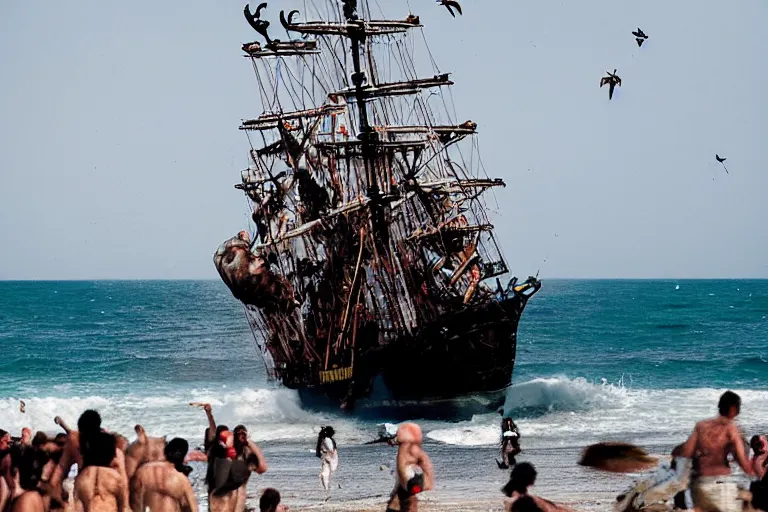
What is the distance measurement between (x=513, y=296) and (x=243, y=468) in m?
33.1

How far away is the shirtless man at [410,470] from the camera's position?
1280 centimetres

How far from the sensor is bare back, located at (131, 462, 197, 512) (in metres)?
12.1

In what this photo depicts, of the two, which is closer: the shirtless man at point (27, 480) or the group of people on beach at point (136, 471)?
the shirtless man at point (27, 480)

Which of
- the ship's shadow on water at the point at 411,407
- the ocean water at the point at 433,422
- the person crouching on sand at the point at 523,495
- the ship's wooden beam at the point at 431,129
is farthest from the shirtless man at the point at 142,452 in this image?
the ship's wooden beam at the point at 431,129

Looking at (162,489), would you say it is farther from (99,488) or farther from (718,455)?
(718,455)

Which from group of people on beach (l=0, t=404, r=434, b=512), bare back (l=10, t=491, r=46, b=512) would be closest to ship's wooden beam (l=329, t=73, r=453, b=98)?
group of people on beach (l=0, t=404, r=434, b=512)

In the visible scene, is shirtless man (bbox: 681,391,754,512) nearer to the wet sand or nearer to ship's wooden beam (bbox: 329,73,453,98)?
the wet sand

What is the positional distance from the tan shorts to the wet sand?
7.94 metres

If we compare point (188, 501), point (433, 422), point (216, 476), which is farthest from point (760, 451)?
point (433, 422)

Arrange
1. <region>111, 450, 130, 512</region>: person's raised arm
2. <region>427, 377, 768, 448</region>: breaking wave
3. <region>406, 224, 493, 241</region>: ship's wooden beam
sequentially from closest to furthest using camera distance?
1. <region>111, 450, 130, 512</region>: person's raised arm
2. <region>427, 377, 768, 448</region>: breaking wave
3. <region>406, 224, 493, 241</region>: ship's wooden beam

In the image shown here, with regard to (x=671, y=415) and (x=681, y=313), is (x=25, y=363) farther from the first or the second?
(x=681, y=313)

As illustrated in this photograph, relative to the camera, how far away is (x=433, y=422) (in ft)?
142

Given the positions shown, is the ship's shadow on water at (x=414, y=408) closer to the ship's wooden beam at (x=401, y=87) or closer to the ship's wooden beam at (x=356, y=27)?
the ship's wooden beam at (x=401, y=87)

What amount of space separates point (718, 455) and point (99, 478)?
238 inches
